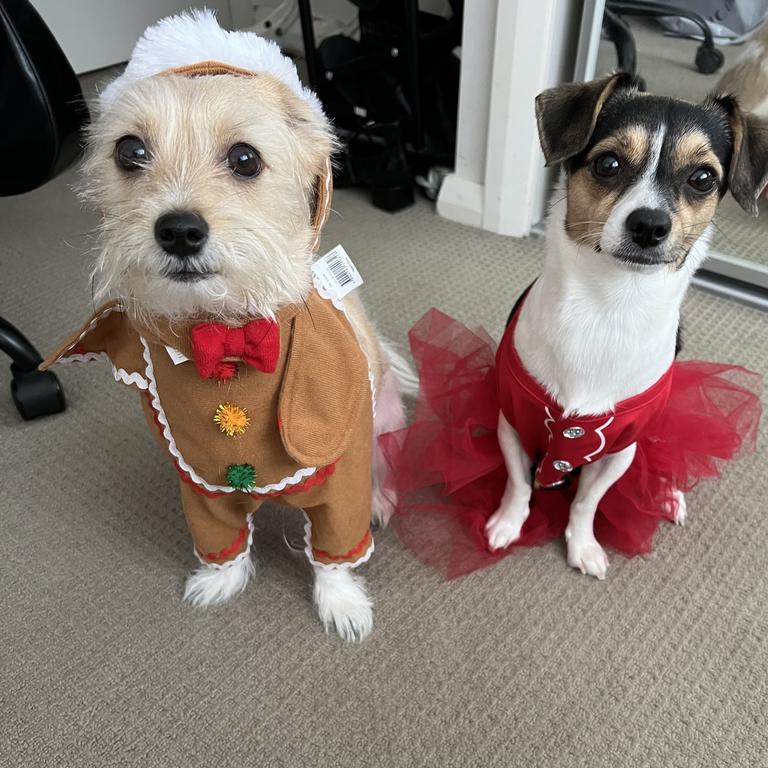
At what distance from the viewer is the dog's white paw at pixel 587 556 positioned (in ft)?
4.01

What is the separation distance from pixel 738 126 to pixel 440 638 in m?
0.86

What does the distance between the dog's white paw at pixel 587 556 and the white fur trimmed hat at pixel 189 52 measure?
2.71 feet

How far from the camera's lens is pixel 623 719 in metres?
1.04

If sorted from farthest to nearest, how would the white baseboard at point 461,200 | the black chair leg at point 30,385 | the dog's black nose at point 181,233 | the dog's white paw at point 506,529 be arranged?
the white baseboard at point 461,200
the black chair leg at point 30,385
the dog's white paw at point 506,529
the dog's black nose at point 181,233

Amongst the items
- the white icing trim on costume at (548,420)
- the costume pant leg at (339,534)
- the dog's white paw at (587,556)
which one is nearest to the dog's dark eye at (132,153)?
the costume pant leg at (339,534)

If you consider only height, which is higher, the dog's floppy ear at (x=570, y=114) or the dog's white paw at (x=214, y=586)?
the dog's floppy ear at (x=570, y=114)

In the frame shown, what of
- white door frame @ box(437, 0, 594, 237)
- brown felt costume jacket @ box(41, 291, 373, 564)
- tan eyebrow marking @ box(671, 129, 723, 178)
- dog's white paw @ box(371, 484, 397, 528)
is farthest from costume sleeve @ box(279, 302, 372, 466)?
white door frame @ box(437, 0, 594, 237)

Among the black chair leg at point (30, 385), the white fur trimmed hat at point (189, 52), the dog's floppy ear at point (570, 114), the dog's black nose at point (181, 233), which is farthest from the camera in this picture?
the black chair leg at point (30, 385)

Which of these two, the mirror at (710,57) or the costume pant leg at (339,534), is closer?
the costume pant leg at (339,534)

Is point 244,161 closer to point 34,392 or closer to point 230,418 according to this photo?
point 230,418

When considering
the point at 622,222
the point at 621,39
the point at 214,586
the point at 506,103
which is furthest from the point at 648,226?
the point at 621,39

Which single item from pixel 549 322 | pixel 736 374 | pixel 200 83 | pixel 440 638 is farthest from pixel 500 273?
pixel 200 83

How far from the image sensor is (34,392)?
151cm

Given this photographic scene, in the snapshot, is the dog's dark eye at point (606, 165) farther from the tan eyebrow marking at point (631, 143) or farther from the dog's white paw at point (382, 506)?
the dog's white paw at point (382, 506)
